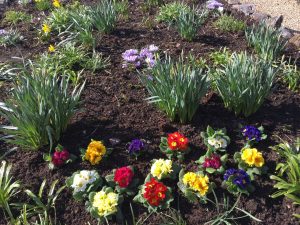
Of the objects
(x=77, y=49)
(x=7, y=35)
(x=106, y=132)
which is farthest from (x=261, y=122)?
(x=7, y=35)

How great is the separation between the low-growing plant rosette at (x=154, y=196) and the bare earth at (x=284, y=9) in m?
4.40

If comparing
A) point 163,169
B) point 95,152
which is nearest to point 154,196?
point 163,169

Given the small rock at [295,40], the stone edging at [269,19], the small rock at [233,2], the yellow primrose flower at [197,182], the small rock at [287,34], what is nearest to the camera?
the yellow primrose flower at [197,182]

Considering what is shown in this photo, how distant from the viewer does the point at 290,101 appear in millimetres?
4023

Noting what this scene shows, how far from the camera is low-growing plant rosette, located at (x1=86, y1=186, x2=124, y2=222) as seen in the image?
2795 mm

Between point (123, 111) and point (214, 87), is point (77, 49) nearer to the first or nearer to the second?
point (123, 111)

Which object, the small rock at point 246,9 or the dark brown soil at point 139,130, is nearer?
the dark brown soil at point 139,130

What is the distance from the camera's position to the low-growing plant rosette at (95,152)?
10.5 feet

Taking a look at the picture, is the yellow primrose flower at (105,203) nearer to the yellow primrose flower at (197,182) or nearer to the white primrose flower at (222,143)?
the yellow primrose flower at (197,182)

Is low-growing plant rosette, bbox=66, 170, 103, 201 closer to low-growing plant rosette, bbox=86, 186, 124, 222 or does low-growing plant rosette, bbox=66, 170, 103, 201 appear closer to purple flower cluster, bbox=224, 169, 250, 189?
low-growing plant rosette, bbox=86, 186, 124, 222

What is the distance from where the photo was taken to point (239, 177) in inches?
116

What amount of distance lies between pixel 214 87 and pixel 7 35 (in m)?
3.13

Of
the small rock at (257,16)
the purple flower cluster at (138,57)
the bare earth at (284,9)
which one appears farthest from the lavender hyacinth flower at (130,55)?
the bare earth at (284,9)

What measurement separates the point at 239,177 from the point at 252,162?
0.20m
